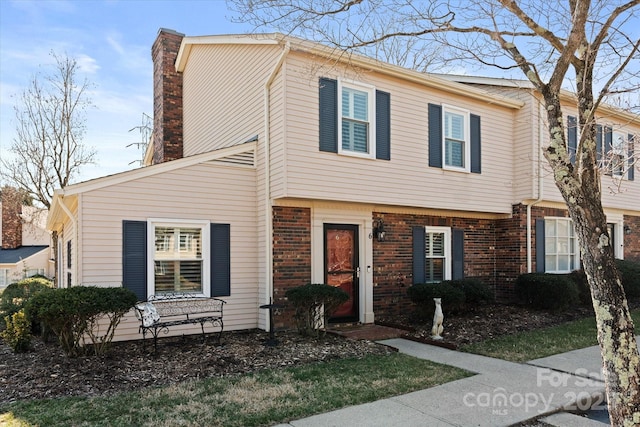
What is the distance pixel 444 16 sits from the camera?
195 inches

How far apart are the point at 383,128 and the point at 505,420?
6.11m

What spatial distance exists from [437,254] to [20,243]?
25842 mm

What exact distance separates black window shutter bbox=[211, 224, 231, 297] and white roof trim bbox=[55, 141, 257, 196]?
126cm

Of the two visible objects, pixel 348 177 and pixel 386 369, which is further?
pixel 348 177

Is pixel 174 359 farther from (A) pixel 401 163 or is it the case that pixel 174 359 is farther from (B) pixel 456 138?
(B) pixel 456 138

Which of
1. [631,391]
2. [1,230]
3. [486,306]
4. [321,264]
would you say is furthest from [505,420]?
[1,230]

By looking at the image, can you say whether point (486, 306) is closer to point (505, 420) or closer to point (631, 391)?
point (505, 420)

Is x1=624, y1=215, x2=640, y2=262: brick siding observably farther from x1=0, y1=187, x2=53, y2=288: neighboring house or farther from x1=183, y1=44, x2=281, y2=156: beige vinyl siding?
x1=0, y1=187, x2=53, y2=288: neighboring house

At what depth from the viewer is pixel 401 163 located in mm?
9672

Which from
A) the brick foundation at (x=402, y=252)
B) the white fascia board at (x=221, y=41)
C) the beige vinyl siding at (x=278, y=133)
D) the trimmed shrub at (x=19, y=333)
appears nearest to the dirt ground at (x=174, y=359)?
the trimmed shrub at (x=19, y=333)

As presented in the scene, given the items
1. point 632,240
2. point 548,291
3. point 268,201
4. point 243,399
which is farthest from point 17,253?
point 632,240

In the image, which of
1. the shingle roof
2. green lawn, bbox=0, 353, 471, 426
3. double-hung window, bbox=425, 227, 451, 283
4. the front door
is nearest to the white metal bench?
green lawn, bbox=0, 353, 471, 426

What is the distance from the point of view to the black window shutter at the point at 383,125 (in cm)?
928

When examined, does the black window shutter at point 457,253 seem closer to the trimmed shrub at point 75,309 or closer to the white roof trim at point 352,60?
the white roof trim at point 352,60
